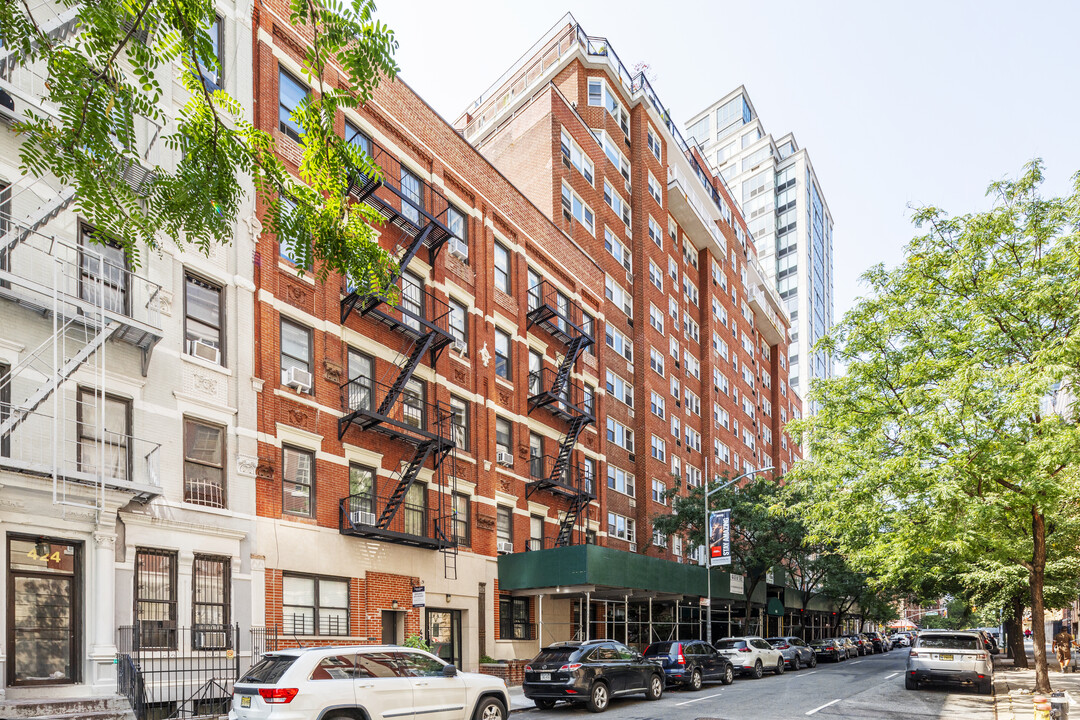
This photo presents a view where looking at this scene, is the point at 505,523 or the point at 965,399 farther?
the point at 505,523

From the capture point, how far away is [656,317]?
44.3 m

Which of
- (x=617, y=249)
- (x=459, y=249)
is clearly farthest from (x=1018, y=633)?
(x=459, y=249)

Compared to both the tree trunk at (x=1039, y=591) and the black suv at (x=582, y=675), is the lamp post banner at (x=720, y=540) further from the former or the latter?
the tree trunk at (x=1039, y=591)

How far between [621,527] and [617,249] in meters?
13.2

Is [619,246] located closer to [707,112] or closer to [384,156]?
[384,156]

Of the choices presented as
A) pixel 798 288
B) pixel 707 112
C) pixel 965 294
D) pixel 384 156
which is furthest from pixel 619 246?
pixel 707 112

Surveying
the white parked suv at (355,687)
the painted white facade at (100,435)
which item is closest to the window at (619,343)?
the painted white facade at (100,435)

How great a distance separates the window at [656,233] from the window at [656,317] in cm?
374

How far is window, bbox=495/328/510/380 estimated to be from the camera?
1157 inches

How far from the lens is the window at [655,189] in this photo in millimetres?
45781

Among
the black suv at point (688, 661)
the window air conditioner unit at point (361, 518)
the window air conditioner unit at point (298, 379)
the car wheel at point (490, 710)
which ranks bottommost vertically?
the black suv at point (688, 661)

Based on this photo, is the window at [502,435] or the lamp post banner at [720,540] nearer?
the window at [502,435]

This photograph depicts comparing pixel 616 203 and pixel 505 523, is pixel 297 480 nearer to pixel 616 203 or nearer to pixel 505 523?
pixel 505 523

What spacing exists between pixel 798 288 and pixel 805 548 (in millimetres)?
77135
